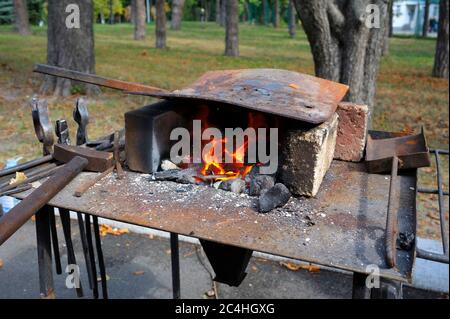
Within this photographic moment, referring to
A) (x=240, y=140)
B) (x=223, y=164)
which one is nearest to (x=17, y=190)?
(x=223, y=164)

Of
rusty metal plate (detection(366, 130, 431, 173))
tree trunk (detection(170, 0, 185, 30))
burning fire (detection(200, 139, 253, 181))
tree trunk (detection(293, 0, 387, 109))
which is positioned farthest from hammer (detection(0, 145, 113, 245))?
tree trunk (detection(170, 0, 185, 30))

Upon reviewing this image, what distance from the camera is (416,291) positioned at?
3693 millimetres

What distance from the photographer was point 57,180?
212cm

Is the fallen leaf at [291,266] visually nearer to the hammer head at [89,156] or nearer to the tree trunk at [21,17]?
the hammer head at [89,156]

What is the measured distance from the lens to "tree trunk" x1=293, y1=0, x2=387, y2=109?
4.48 meters

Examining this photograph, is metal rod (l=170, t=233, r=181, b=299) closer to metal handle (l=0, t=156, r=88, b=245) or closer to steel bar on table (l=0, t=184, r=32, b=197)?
metal handle (l=0, t=156, r=88, b=245)

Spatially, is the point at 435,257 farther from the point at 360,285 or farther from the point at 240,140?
the point at 240,140

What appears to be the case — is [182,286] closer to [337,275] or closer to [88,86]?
[337,275]

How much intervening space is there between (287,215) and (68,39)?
715 centimetres

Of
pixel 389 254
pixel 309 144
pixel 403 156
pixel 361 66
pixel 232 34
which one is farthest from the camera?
pixel 232 34

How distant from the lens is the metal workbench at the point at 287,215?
169cm

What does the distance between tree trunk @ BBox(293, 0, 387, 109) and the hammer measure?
2.94 metres

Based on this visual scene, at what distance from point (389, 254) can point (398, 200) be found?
0.64 m
